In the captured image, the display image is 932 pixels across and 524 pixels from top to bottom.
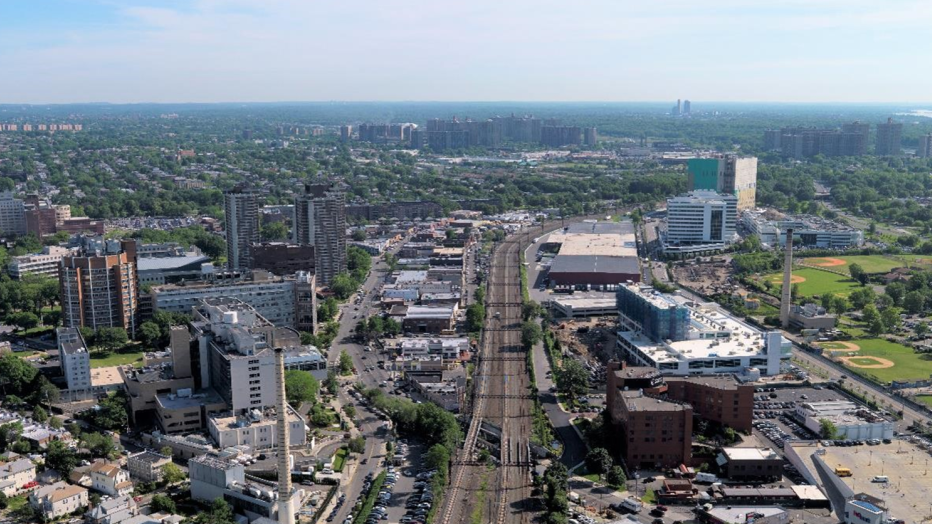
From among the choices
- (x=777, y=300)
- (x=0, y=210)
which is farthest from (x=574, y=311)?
(x=0, y=210)

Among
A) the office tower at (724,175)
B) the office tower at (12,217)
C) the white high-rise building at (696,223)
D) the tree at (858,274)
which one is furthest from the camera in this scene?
the office tower at (724,175)

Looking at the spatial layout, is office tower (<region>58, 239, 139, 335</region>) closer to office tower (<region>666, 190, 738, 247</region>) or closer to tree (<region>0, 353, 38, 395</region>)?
tree (<region>0, 353, 38, 395</region>)

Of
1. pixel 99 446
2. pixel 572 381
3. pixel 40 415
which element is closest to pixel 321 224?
pixel 572 381

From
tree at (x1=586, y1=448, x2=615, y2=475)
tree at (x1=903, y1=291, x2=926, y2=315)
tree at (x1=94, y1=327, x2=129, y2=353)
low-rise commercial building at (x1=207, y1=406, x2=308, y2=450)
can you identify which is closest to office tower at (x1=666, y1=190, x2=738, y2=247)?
tree at (x1=903, y1=291, x2=926, y2=315)

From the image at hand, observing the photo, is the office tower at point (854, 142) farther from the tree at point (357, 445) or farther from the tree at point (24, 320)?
the tree at point (357, 445)

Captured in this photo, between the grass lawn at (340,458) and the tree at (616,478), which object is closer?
the tree at (616,478)

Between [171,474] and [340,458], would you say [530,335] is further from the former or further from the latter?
[171,474]

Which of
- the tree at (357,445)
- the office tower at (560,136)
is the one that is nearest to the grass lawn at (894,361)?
the tree at (357,445)
